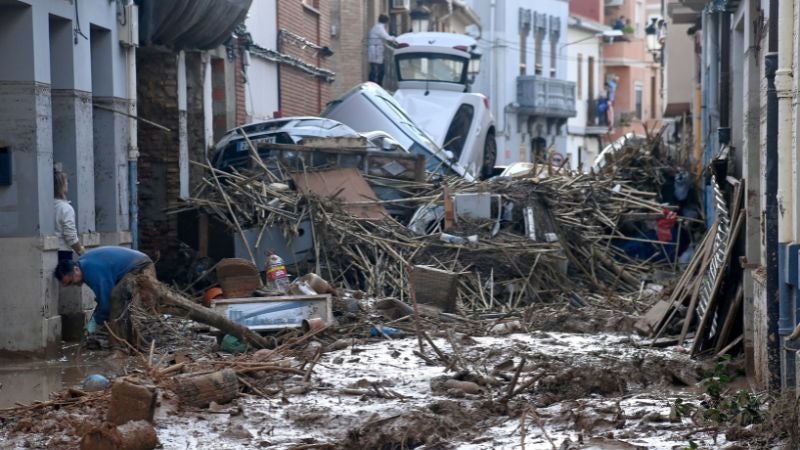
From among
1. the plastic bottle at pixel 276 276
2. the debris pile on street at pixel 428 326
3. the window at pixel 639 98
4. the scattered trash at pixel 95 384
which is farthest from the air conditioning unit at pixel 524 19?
→ the scattered trash at pixel 95 384

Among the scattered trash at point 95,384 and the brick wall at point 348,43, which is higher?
the brick wall at point 348,43

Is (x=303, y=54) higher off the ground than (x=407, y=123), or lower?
higher

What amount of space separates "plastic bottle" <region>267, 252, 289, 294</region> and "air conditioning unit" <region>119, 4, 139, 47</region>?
9.65 ft

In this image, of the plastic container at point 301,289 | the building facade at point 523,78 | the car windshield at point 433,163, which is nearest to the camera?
the plastic container at point 301,289

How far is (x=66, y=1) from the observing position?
44.1 feet

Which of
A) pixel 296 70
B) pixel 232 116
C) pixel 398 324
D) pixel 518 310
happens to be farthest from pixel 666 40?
pixel 398 324

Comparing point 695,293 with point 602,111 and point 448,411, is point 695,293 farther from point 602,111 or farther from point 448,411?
point 602,111

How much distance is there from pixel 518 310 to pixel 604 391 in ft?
18.8

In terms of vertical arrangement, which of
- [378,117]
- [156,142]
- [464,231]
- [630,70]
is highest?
[630,70]

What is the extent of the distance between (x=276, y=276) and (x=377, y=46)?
2122cm

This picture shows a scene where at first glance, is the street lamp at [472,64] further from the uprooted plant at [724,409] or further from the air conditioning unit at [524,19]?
the uprooted plant at [724,409]

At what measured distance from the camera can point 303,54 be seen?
88.4 ft

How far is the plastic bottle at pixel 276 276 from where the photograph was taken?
47.0 ft

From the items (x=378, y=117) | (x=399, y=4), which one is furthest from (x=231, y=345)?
(x=399, y=4)
